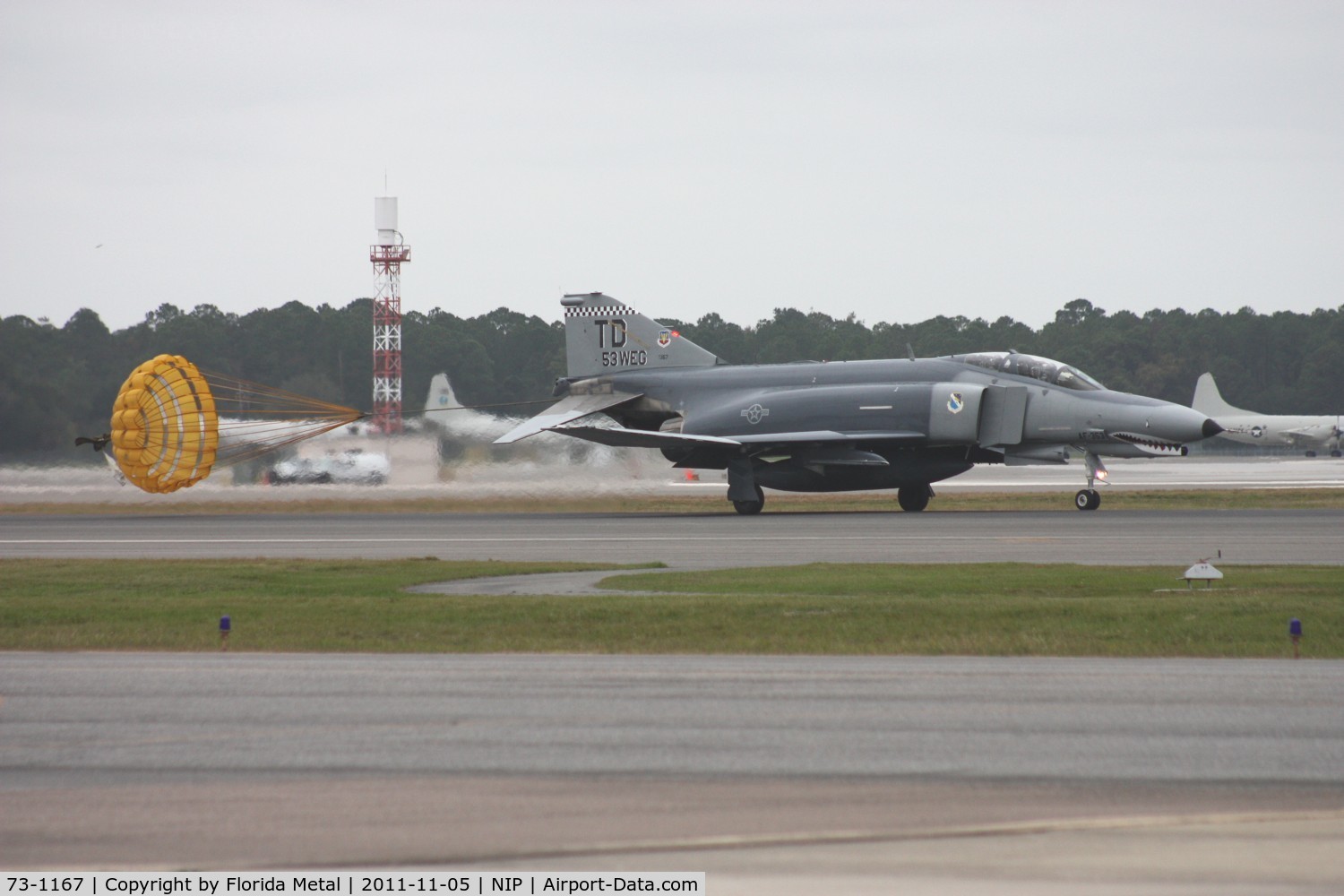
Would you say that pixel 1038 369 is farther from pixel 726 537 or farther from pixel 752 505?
pixel 726 537

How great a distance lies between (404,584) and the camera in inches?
666

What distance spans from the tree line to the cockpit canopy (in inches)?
173

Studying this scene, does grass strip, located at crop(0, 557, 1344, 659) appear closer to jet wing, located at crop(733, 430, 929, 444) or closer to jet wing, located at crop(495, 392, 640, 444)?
jet wing, located at crop(733, 430, 929, 444)

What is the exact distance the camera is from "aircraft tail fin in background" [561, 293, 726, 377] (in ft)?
115

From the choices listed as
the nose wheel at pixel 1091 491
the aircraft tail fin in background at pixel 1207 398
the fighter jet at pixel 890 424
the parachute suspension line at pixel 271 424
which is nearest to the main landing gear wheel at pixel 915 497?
the fighter jet at pixel 890 424

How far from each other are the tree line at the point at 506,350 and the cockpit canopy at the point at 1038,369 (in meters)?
4.40

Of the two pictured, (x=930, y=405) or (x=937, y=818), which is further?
(x=930, y=405)

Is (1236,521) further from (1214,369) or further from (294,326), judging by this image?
(1214,369)

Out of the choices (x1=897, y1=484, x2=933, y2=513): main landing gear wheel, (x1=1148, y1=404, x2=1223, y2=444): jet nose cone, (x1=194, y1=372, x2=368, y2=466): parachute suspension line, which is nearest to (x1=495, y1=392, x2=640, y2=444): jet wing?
(x1=194, y1=372, x2=368, y2=466): parachute suspension line

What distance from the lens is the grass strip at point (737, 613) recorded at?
1167cm

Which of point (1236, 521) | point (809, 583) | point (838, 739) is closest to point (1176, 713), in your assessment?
point (838, 739)

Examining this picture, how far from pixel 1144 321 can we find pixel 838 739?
293 ft

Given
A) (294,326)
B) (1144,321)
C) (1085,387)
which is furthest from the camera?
(1144,321)

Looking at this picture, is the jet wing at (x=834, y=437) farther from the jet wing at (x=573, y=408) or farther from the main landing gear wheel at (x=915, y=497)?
the jet wing at (x=573, y=408)
